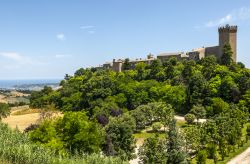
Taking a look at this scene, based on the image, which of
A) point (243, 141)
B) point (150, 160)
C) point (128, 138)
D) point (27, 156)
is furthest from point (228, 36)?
point (27, 156)

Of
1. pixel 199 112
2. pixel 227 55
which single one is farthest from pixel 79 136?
pixel 227 55

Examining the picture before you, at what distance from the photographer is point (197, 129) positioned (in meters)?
52.2

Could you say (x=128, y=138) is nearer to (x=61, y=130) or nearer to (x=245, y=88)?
(x=61, y=130)

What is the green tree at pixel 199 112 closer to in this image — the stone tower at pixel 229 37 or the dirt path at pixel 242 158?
the dirt path at pixel 242 158

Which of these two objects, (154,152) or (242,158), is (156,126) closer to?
(242,158)

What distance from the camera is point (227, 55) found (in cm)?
8912

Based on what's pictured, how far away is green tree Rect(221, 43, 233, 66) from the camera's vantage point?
8881cm

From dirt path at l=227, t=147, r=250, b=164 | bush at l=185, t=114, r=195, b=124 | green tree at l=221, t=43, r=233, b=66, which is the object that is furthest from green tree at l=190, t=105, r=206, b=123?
green tree at l=221, t=43, r=233, b=66

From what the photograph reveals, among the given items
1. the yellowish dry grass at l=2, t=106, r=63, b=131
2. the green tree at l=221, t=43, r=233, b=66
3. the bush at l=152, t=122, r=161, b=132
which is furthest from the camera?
the green tree at l=221, t=43, r=233, b=66

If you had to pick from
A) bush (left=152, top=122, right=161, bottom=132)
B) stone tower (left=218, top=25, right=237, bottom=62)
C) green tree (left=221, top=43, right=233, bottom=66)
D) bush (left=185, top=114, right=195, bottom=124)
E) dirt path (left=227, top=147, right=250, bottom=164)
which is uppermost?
stone tower (left=218, top=25, right=237, bottom=62)

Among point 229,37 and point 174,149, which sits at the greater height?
point 229,37

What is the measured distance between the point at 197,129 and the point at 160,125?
42.8 feet

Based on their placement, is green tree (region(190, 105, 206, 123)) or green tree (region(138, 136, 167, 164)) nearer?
green tree (region(138, 136, 167, 164))

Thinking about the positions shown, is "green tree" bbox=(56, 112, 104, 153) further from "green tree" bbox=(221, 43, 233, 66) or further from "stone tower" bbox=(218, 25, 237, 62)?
"stone tower" bbox=(218, 25, 237, 62)
